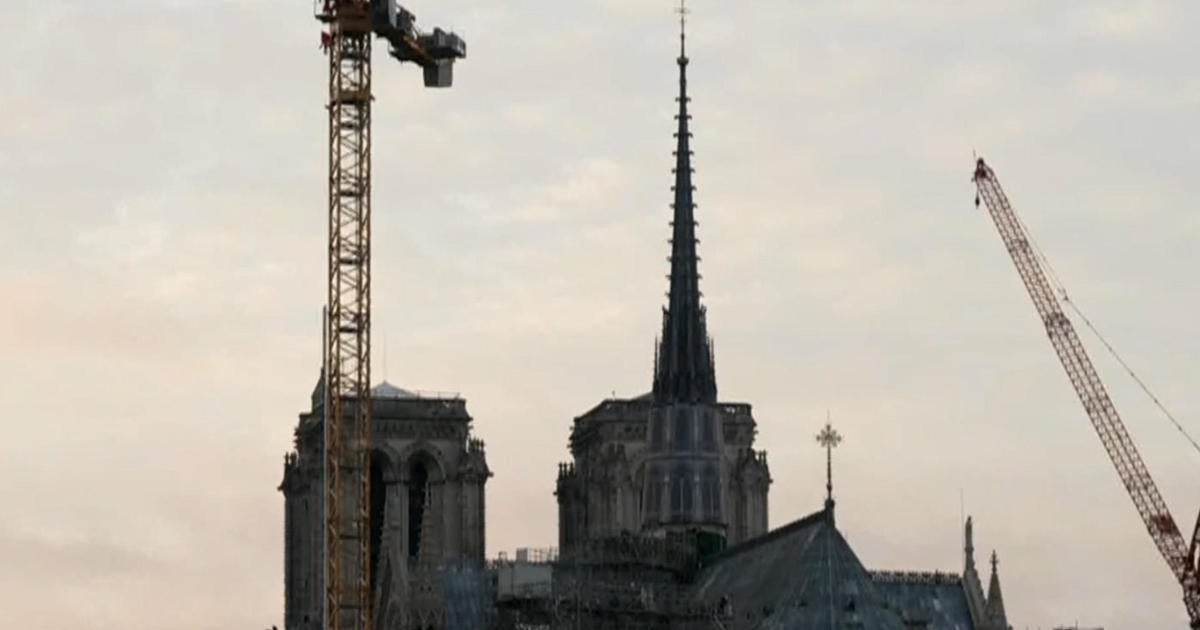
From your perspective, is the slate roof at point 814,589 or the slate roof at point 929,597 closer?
the slate roof at point 814,589

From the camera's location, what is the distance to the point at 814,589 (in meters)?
187

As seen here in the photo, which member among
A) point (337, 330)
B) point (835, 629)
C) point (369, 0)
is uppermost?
point (369, 0)

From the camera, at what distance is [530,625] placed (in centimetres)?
19812

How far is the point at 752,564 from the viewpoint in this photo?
199 meters

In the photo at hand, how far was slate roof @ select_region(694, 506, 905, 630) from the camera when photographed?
186 meters

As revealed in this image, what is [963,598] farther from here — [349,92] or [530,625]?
[349,92]

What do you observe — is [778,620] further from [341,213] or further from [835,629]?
[341,213]

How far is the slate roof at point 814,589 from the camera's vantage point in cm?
18588

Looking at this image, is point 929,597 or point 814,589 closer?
point 814,589

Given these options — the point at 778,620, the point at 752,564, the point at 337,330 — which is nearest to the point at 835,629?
the point at 778,620

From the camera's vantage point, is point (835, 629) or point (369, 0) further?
point (369, 0)

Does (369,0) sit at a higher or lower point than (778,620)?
higher

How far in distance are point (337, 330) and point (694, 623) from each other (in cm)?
2100

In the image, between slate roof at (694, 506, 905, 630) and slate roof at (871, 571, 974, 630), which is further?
slate roof at (871, 571, 974, 630)
